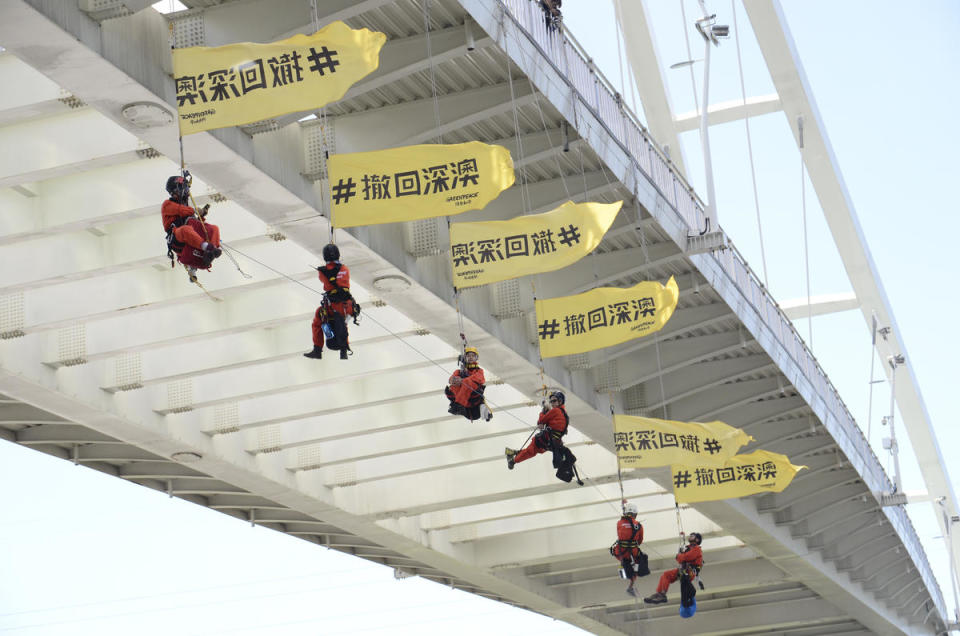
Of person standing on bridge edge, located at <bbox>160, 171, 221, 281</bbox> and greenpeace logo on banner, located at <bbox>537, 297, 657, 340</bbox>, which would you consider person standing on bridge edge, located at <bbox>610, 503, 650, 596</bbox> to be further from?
person standing on bridge edge, located at <bbox>160, 171, 221, 281</bbox>

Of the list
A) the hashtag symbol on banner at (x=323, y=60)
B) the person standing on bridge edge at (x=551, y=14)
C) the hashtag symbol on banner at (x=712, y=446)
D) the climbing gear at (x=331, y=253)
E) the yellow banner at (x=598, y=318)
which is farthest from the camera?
the hashtag symbol on banner at (x=712, y=446)

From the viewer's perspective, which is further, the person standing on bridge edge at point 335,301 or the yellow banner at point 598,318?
the yellow banner at point 598,318

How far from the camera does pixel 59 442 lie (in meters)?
26.1

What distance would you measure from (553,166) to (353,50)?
23.2 feet

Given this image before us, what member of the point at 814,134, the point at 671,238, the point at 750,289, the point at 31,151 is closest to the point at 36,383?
the point at 31,151

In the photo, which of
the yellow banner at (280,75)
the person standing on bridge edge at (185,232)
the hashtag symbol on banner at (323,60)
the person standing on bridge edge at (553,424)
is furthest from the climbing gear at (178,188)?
the person standing on bridge edge at (553,424)

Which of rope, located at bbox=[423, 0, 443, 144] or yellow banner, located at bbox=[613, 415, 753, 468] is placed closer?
rope, located at bbox=[423, 0, 443, 144]

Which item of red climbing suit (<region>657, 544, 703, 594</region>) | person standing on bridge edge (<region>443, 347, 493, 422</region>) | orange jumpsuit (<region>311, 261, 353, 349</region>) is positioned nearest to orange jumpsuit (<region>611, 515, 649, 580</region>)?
red climbing suit (<region>657, 544, 703, 594</region>)

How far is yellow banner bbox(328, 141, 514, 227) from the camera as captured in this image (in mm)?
14070

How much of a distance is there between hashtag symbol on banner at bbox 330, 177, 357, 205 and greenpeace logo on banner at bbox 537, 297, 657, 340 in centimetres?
498

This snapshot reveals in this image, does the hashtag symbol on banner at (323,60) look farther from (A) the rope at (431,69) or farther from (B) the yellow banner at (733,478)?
(B) the yellow banner at (733,478)

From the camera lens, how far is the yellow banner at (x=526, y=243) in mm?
16078

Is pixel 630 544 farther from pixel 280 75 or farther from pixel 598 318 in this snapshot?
pixel 280 75

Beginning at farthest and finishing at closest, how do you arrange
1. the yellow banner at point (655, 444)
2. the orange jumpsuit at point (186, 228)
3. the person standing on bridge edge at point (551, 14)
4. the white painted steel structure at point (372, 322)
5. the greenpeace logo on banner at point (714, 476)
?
the greenpeace logo on banner at point (714, 476)
the yellow banner at point (655, 444)
the person standing on bridge edge at point (551, 14)
the white painted steel structure at point (372, 322)
the orange jumpsuit at point (186, 228)
